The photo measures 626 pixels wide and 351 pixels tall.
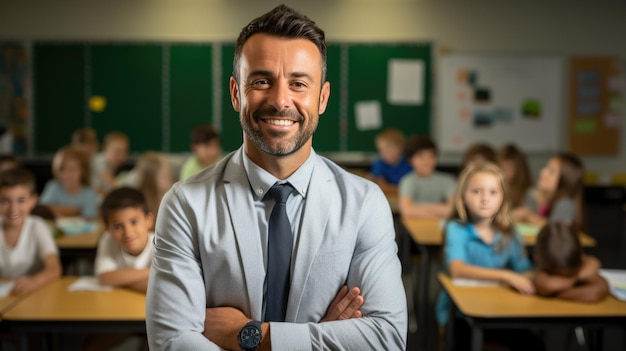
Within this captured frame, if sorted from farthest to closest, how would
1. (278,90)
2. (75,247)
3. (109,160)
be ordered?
(109,160) → (75,247) → (278,90)

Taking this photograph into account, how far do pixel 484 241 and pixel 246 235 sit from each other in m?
1.80

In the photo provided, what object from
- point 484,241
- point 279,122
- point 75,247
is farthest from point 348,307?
point 75,247

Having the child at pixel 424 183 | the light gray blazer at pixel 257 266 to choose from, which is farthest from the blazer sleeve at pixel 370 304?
the child at pixel 424 183

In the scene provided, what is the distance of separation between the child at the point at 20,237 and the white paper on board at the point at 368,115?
15.0 feet

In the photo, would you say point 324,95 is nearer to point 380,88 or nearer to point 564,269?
point 564,269

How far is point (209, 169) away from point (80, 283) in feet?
5.23

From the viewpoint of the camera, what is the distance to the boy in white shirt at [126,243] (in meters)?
2.60

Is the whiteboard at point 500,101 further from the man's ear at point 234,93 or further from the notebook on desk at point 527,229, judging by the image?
the man's ear at point 234,93

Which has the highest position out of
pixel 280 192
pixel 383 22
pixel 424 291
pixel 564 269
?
pixel 383 22

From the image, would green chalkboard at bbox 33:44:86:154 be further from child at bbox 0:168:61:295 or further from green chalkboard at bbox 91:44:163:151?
child at bbox 0:168:61:295

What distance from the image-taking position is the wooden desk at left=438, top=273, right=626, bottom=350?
2393mm

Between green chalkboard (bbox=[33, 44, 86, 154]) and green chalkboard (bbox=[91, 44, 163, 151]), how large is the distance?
0.16 metres

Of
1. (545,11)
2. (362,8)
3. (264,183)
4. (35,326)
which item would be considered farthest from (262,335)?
(545,11)

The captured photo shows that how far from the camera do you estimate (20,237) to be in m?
2.98
